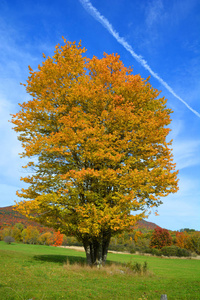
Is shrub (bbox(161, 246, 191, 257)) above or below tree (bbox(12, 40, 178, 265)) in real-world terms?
below

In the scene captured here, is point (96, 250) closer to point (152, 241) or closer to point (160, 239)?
point (160, 239)

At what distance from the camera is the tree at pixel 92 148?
12414mm

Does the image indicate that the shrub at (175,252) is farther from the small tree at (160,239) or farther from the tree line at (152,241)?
the small tree at (160,239)

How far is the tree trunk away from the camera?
47.0 feet

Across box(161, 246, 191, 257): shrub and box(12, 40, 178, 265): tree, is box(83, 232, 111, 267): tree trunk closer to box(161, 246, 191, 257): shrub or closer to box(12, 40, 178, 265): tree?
box(12, 40, 178, 265): tree

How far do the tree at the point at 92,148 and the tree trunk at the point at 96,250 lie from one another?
61 millimetres

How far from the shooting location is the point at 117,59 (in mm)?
16406

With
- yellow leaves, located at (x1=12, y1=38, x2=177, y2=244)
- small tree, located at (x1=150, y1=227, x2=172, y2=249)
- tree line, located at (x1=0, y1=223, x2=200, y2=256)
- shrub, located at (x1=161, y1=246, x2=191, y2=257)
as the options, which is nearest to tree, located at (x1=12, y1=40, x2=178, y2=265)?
yellow leaves, located at (x1=12, y1=38, x2=177, y2=244)

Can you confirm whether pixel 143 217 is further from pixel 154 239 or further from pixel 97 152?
pixel 154 239

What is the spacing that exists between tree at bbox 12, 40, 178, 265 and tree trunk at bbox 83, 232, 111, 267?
6 centimetres

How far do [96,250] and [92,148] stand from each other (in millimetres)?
7222

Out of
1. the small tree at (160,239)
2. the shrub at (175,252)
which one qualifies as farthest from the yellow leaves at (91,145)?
the small tree at (160,239)

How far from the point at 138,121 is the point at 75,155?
4.53m

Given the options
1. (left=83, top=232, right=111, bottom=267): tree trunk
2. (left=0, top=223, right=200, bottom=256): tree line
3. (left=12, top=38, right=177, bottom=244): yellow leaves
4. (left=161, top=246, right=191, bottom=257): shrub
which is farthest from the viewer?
(left=0, top=223, right=200, bottom=256): tree line
